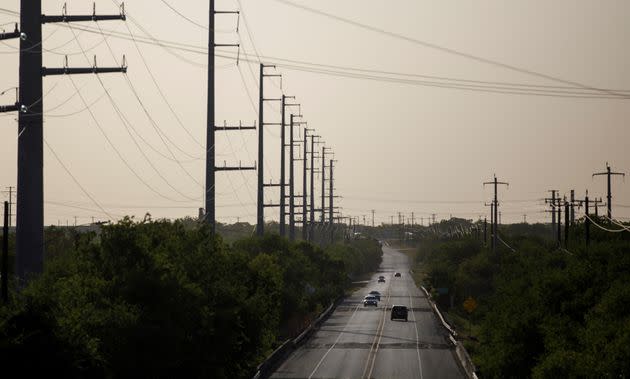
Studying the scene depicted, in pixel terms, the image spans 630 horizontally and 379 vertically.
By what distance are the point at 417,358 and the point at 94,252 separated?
40973mm

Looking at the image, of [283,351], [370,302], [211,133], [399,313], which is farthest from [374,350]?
[370,302]

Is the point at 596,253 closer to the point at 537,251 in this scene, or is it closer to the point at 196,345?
the point at 196,345

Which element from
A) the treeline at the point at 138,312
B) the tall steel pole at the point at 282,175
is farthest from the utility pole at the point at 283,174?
the treeline at the point at 138,312

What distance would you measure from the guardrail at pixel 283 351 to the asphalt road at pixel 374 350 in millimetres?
565

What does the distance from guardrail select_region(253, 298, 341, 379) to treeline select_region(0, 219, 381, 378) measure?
453cm

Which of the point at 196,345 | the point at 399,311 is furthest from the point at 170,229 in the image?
the point at 399,311

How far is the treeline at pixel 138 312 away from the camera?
3350cm

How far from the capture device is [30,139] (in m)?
39.8

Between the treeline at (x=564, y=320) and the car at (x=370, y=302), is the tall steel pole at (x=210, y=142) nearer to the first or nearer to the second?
the treeline at (x=564, y=320)

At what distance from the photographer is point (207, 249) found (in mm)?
56156

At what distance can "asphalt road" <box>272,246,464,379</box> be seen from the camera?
72.3 m

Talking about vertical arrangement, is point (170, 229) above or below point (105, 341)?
above

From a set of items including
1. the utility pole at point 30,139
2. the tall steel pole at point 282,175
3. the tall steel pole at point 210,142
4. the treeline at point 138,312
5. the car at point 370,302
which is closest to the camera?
the treeline at point 138,312

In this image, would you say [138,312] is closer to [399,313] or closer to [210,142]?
[210,142]
